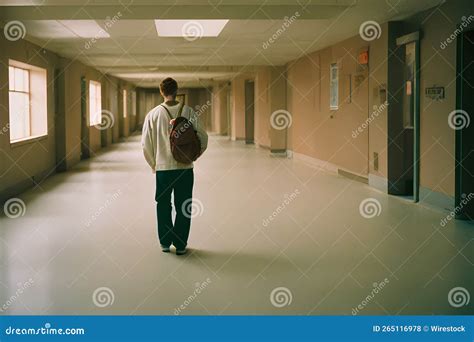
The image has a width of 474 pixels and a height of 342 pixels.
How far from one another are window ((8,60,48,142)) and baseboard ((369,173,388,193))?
204 inches

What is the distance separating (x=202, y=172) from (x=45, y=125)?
2860 mm

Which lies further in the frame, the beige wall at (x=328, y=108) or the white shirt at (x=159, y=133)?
the beige wall at (x=328, y=108)

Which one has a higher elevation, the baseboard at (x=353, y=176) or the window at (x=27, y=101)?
the window at (x=27, y=101)

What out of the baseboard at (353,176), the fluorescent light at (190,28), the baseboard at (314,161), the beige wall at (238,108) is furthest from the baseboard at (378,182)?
the beige wall at (238,108)

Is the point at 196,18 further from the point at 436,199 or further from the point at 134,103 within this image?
the point at 134,103

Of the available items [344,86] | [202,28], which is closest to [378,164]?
[344,86]

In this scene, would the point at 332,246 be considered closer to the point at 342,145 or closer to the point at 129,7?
the point at 129,7

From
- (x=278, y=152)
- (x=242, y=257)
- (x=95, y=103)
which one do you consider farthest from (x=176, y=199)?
(x=95, y=103)

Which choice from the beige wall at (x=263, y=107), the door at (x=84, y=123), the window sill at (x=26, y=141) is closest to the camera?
the window sill at (x=26, y=141)

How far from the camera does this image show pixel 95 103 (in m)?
17.3

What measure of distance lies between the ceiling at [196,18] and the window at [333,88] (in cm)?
49

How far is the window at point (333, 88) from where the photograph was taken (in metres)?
11.2

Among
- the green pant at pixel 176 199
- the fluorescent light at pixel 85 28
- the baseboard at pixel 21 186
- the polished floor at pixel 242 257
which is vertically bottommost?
the polished floor at pixel 242 257

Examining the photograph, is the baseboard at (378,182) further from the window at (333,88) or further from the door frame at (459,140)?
the window at (333,88)
